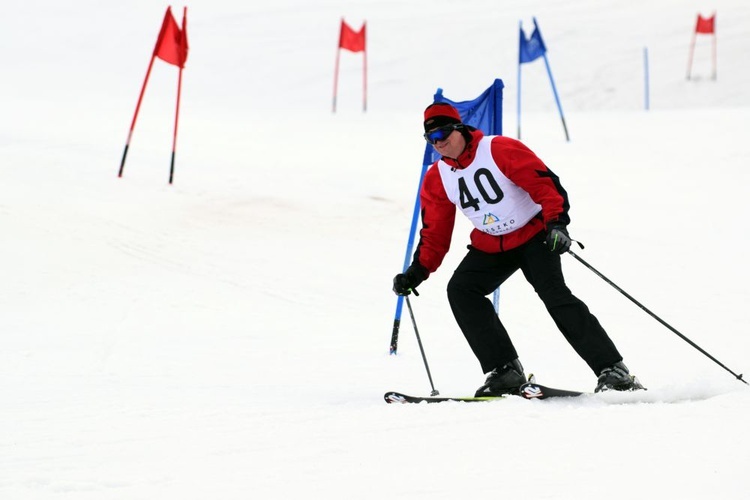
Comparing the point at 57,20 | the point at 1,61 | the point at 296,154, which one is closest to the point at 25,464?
the point at 296,154

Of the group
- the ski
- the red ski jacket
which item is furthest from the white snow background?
the red ski jacket

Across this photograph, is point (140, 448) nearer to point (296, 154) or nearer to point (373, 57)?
point (296, 154)

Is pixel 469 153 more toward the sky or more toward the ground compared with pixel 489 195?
more toward the sky

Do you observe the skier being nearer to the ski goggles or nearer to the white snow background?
the ski goggles


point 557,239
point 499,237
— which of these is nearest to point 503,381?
point 499,237

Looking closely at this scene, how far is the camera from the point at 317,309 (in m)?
7.03

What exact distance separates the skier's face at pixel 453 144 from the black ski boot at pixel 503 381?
1.01 metres

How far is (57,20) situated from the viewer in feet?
89.6

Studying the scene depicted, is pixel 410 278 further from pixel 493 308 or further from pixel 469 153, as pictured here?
pixel 469 153

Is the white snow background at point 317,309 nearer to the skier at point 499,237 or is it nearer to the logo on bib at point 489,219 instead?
the skier at point 499,237

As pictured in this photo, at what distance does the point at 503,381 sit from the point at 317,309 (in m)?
3.14

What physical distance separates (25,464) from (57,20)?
2670 cm

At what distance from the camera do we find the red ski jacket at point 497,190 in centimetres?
383

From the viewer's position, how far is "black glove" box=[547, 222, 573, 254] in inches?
144
